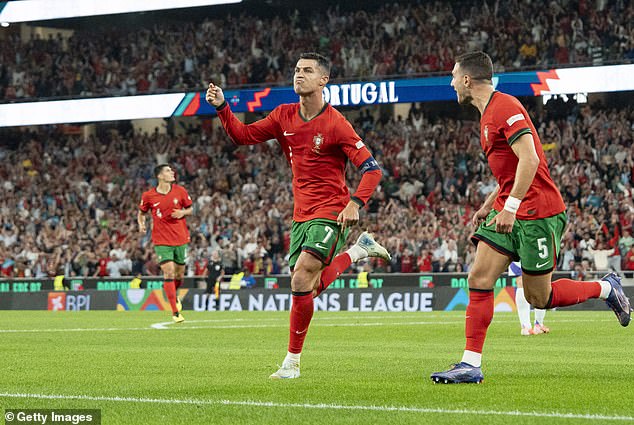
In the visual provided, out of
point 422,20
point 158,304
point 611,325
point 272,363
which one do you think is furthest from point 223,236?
point 272,363

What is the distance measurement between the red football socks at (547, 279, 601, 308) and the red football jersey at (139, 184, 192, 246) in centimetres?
1160

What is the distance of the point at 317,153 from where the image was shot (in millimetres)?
9352

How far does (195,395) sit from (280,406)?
905 mm

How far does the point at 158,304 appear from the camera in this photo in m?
29.3

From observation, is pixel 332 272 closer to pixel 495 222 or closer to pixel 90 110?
pixel 495 222

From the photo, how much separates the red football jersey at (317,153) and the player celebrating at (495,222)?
1227 millimetres

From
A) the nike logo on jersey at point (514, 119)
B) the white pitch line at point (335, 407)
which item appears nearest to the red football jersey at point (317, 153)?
the nike logo on jersey at point (514, 119)

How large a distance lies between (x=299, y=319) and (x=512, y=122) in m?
2.32

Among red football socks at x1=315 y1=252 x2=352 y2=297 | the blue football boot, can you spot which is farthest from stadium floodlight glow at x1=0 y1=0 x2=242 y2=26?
the blue football boot

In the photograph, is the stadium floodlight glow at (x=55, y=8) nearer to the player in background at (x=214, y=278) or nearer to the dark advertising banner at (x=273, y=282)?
the dark advertising banner at (x=273, y=282)

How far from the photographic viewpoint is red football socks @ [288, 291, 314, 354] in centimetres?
892

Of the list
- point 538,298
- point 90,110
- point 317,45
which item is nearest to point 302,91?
point 538,298

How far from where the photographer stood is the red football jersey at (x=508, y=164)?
820 centimetres

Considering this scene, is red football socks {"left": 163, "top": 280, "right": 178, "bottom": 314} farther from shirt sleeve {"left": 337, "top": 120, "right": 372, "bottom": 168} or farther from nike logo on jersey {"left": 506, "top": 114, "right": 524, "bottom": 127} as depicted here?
nike logo on jersey {"left": 506, "top": 114, "right": 524, "bottom": 127}
